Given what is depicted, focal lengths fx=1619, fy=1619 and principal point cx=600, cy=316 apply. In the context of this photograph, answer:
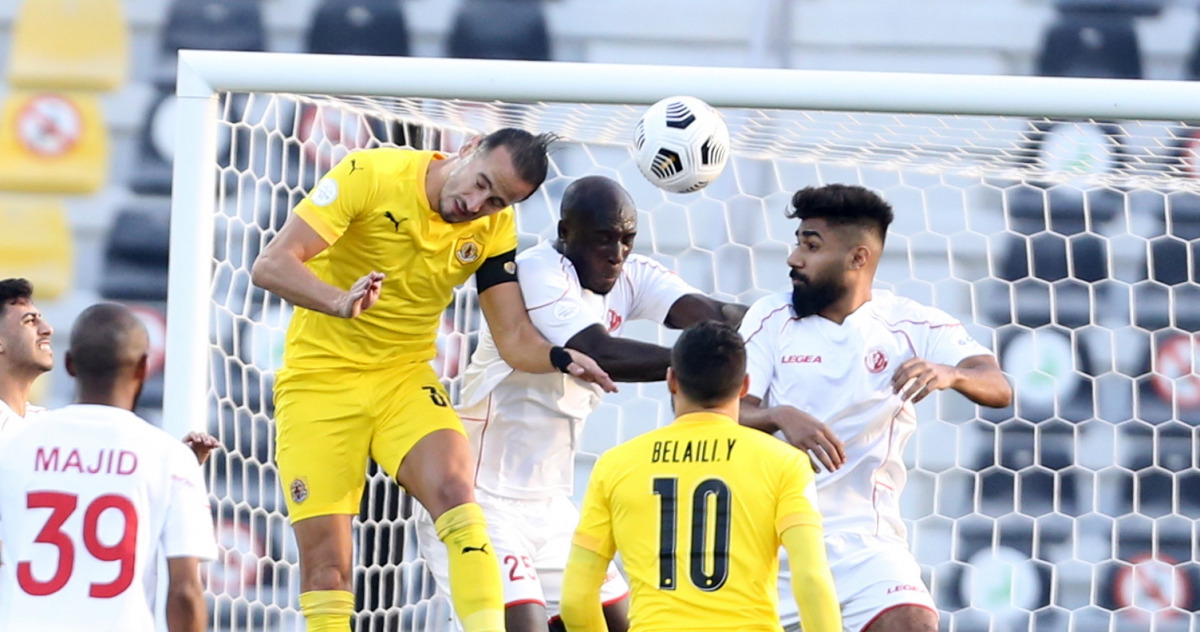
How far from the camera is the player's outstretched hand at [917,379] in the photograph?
11.2 ft

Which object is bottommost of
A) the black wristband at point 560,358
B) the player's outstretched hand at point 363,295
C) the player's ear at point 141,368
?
the player's ear at point 141,368

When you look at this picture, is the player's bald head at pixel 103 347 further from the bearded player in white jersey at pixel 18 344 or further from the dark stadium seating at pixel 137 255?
the dark stadium seating at pixel 137 255

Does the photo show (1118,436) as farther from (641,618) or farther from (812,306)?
(641,618)

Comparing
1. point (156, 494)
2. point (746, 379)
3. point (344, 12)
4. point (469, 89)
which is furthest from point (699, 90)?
point (344, 12)

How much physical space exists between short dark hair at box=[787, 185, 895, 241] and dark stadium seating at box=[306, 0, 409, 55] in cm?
242

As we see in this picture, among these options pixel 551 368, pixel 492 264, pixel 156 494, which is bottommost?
pixel 156 494

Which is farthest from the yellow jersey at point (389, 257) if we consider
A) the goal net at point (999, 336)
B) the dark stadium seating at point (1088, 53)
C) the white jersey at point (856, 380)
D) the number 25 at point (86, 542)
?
the dark stadium seating at point (1088, 53)

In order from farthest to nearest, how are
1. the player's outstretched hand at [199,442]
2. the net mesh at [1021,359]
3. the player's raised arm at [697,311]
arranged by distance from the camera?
1. the net mesh at [1021,359]
2. the player's raised arm at [697,311]
3. the player's outstretched hand at [199,442]

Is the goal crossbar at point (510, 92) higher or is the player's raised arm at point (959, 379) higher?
the goal crossbar at point (510, 92)

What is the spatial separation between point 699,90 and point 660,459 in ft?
4.50

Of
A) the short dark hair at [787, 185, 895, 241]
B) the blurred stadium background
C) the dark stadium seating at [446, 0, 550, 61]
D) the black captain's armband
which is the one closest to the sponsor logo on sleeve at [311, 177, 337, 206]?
the black captain's armband

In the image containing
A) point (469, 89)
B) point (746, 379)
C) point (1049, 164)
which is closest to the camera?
point (746, 379)

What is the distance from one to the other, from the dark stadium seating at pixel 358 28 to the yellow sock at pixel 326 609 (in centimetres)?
258

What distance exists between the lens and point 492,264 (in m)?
3.93
